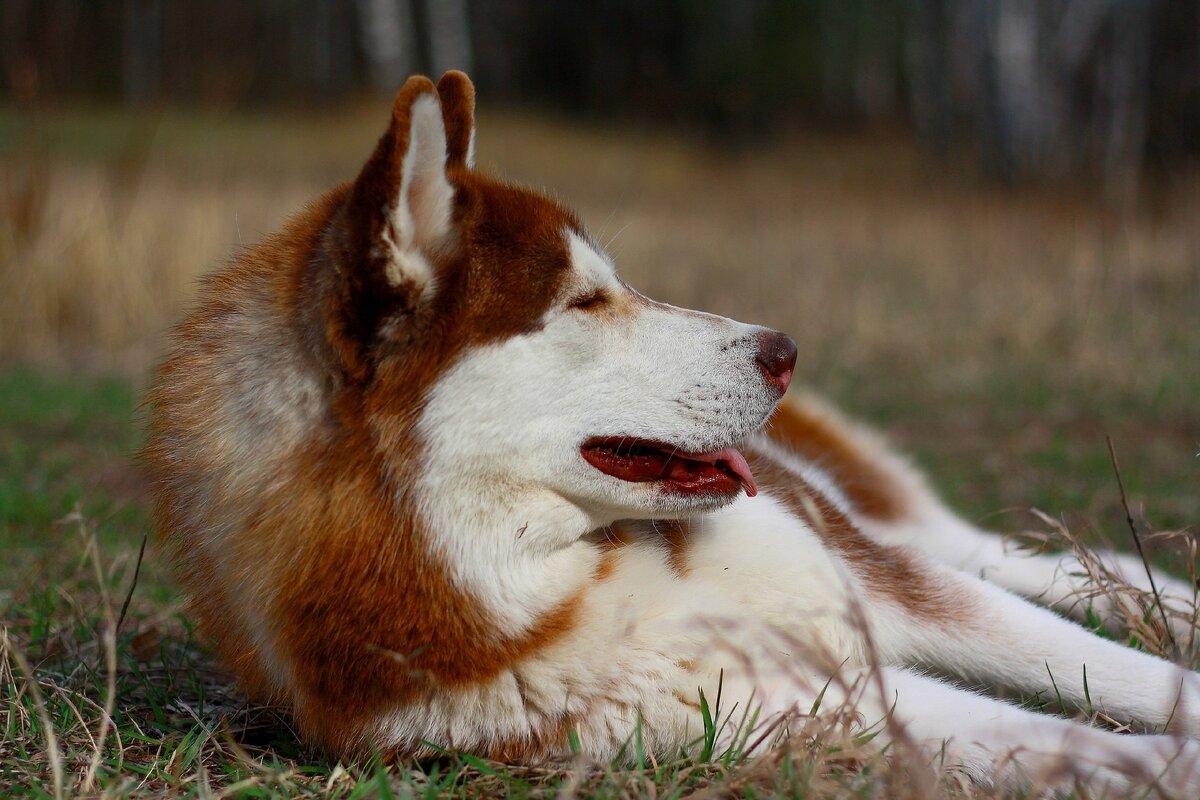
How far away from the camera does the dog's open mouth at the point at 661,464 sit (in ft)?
6.81

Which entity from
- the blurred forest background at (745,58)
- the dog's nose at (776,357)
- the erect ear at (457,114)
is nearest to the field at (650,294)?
the erect ear at (457,114)

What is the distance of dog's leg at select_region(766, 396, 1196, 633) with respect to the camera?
311 centimetres

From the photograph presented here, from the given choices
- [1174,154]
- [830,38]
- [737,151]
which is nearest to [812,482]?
[1174,154]

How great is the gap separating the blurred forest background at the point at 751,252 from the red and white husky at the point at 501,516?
390 mm

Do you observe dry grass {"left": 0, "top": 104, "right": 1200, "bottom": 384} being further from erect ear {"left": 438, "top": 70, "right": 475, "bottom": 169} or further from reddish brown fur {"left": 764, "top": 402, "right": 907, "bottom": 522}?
erect ear {"left": 438, "top": 70, "right": 475, "bottom": 169}

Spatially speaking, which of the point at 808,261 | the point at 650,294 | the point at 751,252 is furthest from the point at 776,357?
the point at 751,252

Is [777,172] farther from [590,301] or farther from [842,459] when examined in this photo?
[590,301]

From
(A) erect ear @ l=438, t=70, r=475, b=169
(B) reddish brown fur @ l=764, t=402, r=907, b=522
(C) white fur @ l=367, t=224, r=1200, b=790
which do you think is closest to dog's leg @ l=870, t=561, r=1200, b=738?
(C) white fur @ l=367, t=224, r=1200, b=790

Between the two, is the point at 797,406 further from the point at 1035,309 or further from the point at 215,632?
the point at 1035,309

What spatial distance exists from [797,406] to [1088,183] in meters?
9.14

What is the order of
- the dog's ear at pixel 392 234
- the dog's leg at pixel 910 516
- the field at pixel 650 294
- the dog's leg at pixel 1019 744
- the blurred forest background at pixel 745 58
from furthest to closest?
the blurred forest background at pixel 745 58
the dog's leg at pixel 910 516
the field at pixel 650 294
the dog's ear at pixel 392 234
the dog's leg at pixel 1019 744

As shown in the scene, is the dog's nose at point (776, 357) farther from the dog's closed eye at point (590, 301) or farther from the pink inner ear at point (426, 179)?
the pink inner ear at point (426, 179)

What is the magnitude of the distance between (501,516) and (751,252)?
31.9 feet

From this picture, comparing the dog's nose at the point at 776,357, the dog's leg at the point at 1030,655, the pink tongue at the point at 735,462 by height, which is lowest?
the dog's leg at the point at 1030,655
